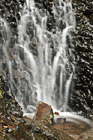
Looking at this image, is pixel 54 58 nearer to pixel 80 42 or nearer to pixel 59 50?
pixel 59 50

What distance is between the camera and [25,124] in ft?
12.6

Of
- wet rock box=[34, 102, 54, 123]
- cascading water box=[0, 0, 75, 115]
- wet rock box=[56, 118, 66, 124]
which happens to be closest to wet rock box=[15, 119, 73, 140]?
wet rock box=[34, 102, 54, 123]

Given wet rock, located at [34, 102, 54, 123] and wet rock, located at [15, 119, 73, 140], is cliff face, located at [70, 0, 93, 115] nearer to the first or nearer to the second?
wet rock, located at [34, 102, 54, 123]

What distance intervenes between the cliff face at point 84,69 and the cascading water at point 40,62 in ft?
1.21

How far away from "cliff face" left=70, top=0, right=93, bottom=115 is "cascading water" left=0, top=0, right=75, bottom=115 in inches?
14.5

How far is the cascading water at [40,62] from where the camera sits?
9633 millimetres

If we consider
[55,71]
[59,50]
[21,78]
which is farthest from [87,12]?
[21,78]

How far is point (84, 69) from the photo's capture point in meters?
9.66

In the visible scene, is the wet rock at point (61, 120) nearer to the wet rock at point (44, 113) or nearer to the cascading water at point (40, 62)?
the wet rock at point (44, 113)

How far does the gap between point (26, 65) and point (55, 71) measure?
1581mm

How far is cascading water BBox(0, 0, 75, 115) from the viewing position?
963 centimetres

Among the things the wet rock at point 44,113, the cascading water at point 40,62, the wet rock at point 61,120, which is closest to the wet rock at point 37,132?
the wet rock at point 44,113

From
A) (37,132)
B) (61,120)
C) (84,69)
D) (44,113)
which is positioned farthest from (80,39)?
(37,132)

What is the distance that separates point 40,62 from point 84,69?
2370 millimetres
